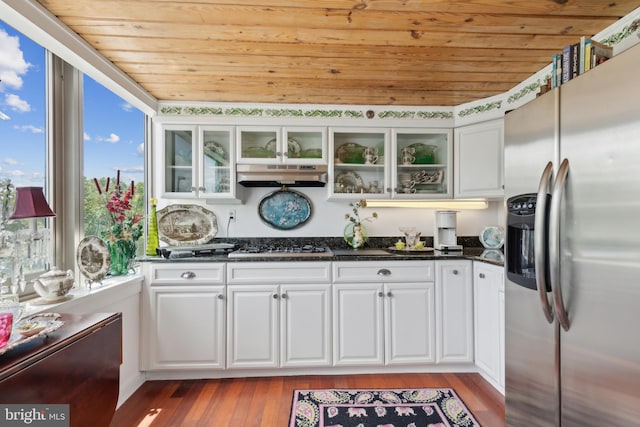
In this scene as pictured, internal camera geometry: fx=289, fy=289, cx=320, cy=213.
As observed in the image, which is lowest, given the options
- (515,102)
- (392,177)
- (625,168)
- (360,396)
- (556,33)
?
(360,396)

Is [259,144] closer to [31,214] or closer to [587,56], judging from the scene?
[31,214]

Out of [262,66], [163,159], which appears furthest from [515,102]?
[163,159]

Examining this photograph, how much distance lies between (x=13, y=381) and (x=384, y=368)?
212cm

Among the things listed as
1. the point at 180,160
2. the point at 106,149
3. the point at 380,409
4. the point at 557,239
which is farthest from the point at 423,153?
the point at 106,149

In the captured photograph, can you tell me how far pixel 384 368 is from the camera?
227 cm

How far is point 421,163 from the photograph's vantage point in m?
2.70

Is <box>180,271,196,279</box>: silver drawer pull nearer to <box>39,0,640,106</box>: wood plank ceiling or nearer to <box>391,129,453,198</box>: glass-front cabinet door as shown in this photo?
<box>39,0,640,106</box>: wood plank ceiling

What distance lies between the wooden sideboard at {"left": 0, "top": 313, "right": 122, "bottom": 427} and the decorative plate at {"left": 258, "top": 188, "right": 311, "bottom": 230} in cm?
159

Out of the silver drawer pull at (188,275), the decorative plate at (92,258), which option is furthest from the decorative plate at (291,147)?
the decorative plate at (92,258)

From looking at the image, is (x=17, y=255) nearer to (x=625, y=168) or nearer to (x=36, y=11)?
(x=36, y=11)

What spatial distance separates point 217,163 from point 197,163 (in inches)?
6.4

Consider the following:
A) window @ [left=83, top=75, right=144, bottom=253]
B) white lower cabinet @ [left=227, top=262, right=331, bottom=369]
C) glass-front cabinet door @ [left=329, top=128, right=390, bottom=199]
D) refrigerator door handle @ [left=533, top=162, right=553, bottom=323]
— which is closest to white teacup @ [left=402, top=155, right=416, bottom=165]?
glass-front cabinet door @ [left=329, top=128, right=390, bottom=199]

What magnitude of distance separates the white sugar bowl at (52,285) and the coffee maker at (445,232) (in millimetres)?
2643

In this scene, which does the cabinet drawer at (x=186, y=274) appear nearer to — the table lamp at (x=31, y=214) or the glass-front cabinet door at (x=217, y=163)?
the glass-front cabinet door at (x=217, y=163)
